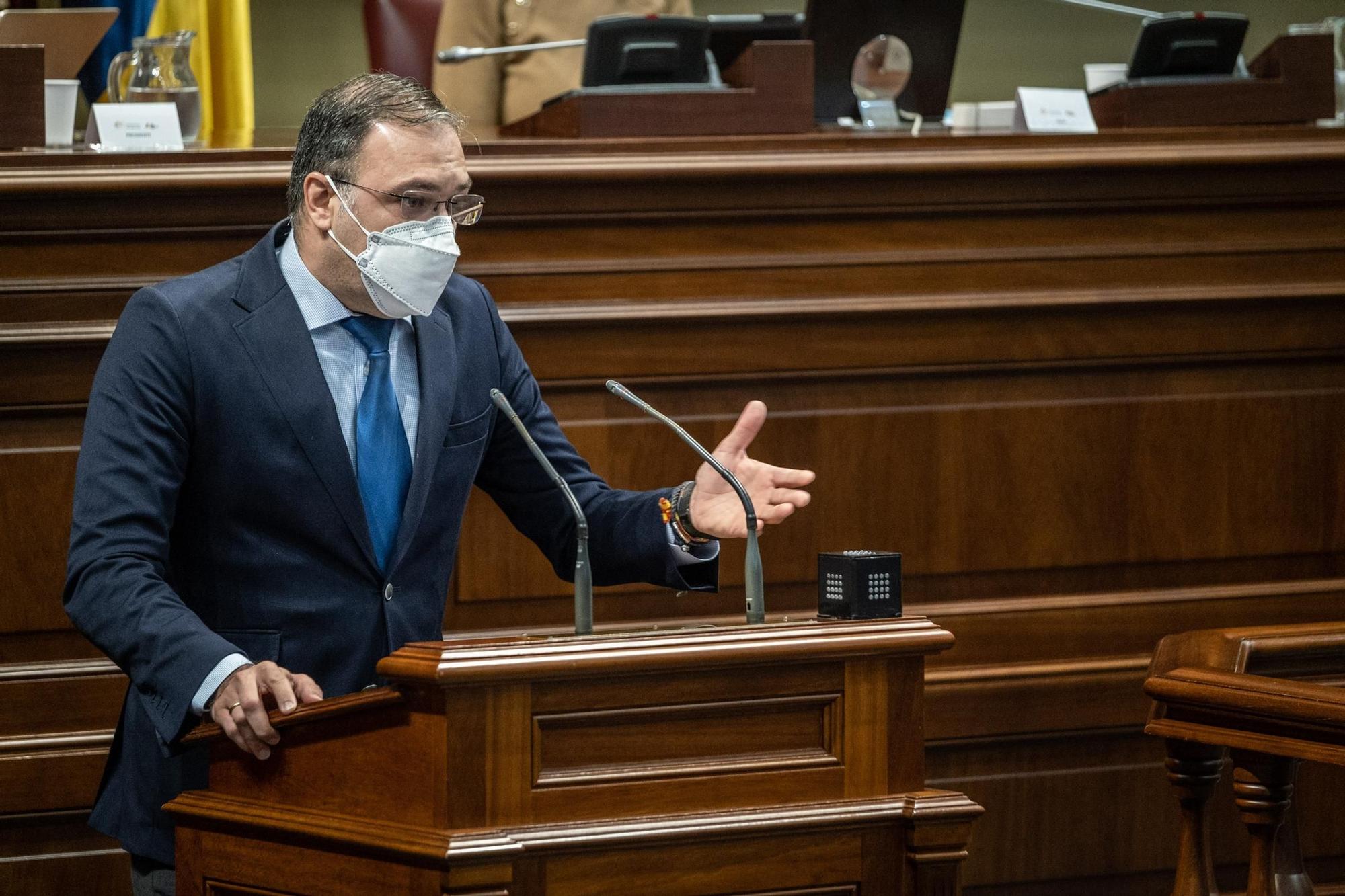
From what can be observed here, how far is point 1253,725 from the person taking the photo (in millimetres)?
1647

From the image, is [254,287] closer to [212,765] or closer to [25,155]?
[212,765]

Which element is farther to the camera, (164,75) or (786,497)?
(164,75)

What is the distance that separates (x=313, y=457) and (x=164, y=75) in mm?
1159

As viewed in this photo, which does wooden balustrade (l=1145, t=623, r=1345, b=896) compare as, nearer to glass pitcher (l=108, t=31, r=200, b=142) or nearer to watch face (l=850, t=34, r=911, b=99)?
watch face (l=850, t=34, r=911, b=99)

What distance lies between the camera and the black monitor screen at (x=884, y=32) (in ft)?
9.80

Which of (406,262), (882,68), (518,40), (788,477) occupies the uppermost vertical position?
(518,40)

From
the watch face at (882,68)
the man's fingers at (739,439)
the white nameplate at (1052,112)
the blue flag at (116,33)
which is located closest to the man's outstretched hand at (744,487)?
the man's fingers at (739,439)

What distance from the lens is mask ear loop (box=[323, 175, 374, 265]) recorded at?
1.87 meters

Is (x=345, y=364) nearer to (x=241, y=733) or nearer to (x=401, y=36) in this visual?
(x=241, y=733)

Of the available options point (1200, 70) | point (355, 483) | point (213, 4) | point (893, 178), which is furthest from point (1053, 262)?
point (213, 4)

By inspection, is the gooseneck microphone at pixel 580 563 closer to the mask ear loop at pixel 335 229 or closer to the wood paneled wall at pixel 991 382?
the mask ear loop at pixel 335 229

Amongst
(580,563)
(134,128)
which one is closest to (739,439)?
(580,563)

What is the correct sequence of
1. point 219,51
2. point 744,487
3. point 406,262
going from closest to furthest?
1. point 744,487
2. point 406,262
3. point 219,51

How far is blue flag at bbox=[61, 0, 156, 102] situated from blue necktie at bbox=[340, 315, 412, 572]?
2906mm
